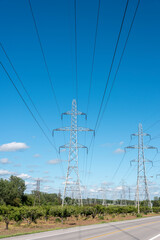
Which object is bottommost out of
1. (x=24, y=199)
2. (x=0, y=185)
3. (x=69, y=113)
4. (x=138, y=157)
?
(x=24, y=199)

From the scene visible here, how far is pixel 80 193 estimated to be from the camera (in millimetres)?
36406

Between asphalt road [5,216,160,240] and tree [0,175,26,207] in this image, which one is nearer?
asphalt road [5,216,160,240]

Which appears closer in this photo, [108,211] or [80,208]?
[80,208]

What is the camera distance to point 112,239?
15602 mm

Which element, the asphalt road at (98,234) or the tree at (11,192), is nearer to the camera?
the asphalt road at (98,234)

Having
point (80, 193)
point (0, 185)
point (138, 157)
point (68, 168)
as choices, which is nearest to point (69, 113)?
point (68, 168)

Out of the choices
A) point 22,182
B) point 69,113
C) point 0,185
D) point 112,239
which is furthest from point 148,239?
point 22,182

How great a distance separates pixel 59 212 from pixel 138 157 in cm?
2500

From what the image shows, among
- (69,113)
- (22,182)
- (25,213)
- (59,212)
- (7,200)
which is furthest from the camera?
(22,182)

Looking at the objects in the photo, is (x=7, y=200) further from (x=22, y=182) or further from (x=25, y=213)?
(x=25, y=213)

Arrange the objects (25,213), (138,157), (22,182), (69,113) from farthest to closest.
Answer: (22,182) < (138,157) < (69,113) < (25,213)

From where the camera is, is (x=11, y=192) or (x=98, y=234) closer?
(x=98, y=234)

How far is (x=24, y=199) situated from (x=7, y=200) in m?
13.2

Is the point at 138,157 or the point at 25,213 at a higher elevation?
the point at 138,157
